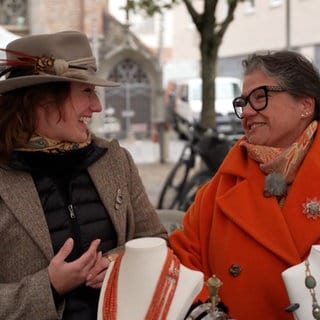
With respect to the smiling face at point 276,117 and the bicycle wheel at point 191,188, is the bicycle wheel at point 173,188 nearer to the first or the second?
the bicycle wheel at point 191,188

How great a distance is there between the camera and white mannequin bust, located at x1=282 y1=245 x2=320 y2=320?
1490 mm

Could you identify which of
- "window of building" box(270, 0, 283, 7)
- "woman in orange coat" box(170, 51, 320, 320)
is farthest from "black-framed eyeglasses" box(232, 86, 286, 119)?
"window of building" box(270, 0, 283, 7)

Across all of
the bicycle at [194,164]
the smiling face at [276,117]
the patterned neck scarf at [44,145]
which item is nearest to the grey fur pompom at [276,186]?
the smiling face at [276,117]

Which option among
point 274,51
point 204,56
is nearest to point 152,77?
point 204,56

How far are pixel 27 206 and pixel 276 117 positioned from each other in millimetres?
850

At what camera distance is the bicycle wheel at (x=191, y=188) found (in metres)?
5.83

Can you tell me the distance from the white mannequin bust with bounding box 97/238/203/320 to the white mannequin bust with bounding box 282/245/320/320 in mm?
245

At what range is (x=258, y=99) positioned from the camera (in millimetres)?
1975

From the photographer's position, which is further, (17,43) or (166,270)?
(17,43)

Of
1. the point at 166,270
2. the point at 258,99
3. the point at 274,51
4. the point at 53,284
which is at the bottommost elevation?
the point at 53,284

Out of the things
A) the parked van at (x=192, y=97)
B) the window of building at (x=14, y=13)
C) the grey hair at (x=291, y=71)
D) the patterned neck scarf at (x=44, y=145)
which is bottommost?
the parked van at (x=192, y=97)

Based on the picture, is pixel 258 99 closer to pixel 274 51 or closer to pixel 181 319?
pixel 274 51

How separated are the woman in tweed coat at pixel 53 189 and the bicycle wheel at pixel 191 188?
12.5ft

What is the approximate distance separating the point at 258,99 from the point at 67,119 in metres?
0.63
